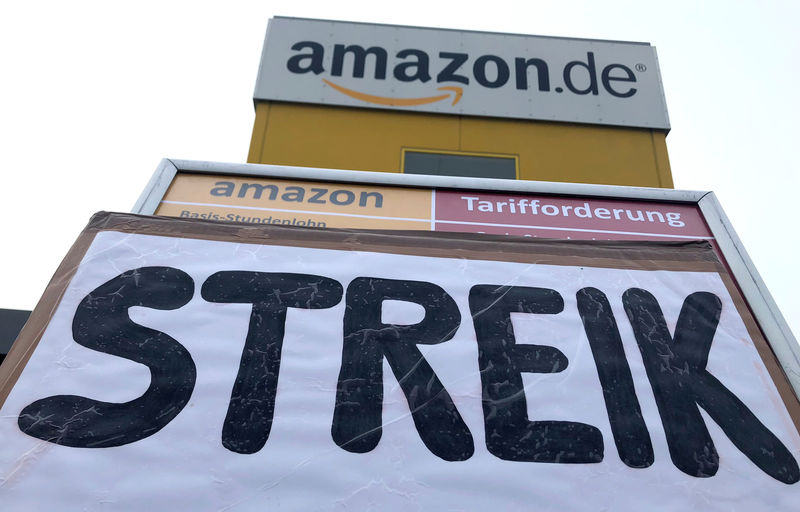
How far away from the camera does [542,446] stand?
1651 millimetres

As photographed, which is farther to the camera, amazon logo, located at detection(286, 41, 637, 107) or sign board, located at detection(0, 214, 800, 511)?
amazon logo, located at detection(286, 41, 637, 107)

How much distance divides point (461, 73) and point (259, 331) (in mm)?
3563

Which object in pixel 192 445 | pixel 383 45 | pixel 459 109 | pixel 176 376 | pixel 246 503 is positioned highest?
pixel 383 45

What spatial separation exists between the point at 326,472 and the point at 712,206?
191 cm

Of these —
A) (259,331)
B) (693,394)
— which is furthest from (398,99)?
(693,394)

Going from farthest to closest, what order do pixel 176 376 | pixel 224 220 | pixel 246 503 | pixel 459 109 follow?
pixel 459 109
pixel 224 220
pixel 176 376
pixel 246 503

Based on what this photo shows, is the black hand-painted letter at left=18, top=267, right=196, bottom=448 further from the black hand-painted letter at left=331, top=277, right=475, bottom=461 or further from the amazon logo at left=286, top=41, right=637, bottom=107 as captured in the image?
the amazon logo at left=286, top=41, right=637, bottom=107

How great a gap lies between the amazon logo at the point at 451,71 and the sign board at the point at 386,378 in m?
2.87

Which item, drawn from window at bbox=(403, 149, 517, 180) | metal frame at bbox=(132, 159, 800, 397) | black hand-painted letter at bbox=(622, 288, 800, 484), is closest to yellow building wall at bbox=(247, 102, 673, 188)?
window at bbox=(403, 149, 517, 180)

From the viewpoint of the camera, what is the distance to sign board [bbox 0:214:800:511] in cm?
156

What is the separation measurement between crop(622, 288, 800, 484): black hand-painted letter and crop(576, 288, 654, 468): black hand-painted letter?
73 mm

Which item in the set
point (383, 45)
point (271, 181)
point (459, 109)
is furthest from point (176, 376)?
point (383, 45)

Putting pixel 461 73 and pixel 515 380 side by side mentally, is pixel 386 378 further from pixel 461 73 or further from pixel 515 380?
pixel 461 73

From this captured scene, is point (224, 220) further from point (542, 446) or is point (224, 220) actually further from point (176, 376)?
point (542, 446)
